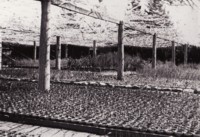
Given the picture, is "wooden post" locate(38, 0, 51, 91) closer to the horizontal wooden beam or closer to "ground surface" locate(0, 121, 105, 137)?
the horizontal wooden beam

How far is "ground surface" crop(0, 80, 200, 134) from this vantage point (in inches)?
139

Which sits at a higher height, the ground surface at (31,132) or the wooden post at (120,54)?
the wooden post at (120,54)

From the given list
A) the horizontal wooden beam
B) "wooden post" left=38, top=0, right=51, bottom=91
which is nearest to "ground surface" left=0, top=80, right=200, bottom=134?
"wooden post" left=38, top=0, right=51, bottom=91

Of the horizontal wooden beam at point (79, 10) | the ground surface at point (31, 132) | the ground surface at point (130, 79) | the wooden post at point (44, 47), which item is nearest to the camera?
the ground surface at point (31, 132)

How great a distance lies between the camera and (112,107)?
14.5 feet

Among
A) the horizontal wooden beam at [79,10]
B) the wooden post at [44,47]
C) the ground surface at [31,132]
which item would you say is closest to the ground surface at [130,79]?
A: the horizontal wooden beam at [79,10]

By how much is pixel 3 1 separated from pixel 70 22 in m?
3.51

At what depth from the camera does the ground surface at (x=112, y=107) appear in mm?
3525

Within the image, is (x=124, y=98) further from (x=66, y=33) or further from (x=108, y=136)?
(x=66, y=33)

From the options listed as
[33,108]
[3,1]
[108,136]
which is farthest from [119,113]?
[3,1]

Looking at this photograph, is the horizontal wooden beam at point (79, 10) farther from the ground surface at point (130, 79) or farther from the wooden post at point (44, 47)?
the ground surface at point (130, 79)

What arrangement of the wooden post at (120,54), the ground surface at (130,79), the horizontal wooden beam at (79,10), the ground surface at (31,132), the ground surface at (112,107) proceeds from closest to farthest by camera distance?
the ground surface at (31,132) → the ground surface at (112,107) → the horizontal wooden beam at (79,10) → the ground surface at (130,79) → the wooden post at (120,54)

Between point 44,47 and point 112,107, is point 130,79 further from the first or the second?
point 112,107

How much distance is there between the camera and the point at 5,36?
16.5m
